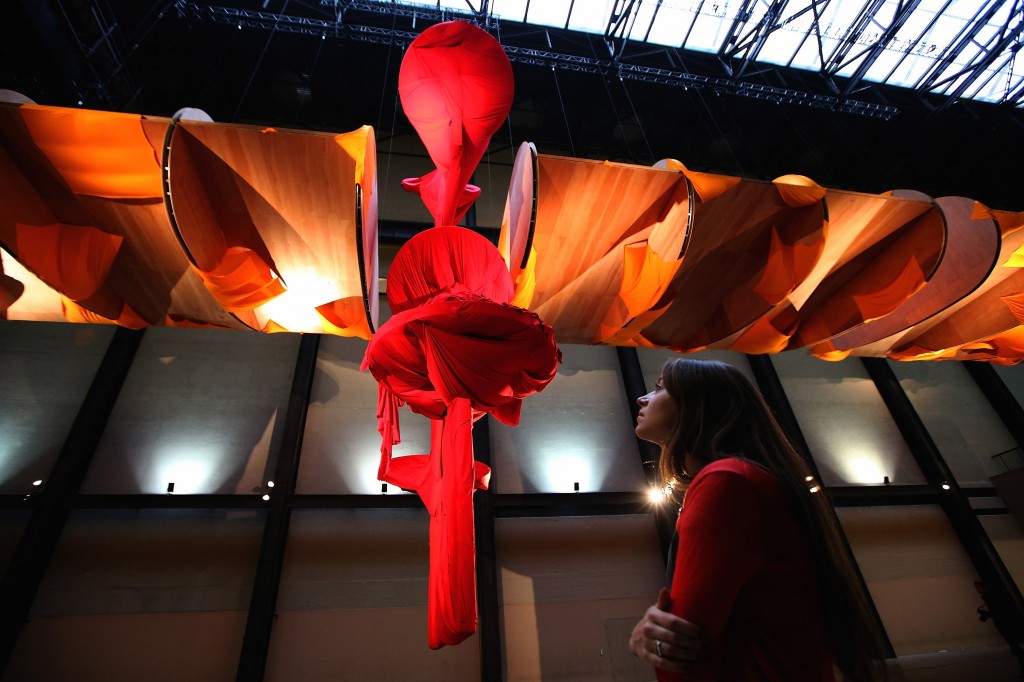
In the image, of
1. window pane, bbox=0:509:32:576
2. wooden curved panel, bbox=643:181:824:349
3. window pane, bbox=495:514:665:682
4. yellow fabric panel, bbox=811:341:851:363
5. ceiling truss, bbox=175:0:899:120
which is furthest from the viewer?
ceiling truss, bbox=175:0:899:120

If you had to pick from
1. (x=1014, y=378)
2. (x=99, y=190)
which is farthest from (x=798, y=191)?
(x=1014, y=378)

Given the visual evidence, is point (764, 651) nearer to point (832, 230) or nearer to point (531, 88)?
point (832, 230)

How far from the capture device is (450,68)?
2.69 m

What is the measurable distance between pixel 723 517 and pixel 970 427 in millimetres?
8568

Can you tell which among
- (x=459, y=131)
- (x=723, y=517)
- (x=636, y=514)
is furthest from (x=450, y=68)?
(x=636, y=514)

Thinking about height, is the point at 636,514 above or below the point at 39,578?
above

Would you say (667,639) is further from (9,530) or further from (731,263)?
(9,530)

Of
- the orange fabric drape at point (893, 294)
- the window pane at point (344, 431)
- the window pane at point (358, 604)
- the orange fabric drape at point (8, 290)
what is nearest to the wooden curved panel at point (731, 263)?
the orange fabric drape at point (893, 294)

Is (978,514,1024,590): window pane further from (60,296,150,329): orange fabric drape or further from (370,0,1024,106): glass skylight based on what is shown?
(60,296,150,329): orange fabric drape

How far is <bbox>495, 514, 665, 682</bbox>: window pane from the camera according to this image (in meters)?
4.36

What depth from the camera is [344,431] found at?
5.32 meters

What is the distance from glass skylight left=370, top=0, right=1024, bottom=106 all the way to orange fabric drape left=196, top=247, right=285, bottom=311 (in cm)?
484

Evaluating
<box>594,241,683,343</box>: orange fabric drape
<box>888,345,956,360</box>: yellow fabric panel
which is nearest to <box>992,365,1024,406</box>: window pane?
<box>888,345,956,360</box>: yellow fabric panel

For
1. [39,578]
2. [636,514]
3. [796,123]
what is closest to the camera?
[39,578]
